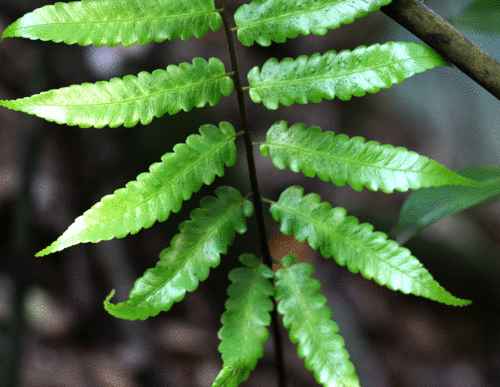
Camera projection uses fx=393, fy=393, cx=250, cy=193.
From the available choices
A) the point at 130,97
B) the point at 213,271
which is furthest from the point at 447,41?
the point at 213,271

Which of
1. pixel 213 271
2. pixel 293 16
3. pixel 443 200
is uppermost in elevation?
pixel 293 16

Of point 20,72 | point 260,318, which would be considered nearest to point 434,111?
point 260,318

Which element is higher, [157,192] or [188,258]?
[157,192]

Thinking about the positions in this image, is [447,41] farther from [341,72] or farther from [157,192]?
[157,192]

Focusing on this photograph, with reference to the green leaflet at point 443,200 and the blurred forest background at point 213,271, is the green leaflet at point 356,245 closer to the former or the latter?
the green leaflet at point 443,200

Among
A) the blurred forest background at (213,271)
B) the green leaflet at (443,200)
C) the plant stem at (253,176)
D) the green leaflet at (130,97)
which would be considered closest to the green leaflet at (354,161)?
the plant stem at (253,176)

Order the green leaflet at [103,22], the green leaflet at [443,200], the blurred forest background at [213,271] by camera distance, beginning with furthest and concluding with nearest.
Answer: the blurred forest background at [213,271] < the green leaflet at [443,200] < the green leaflet at [103,22]
